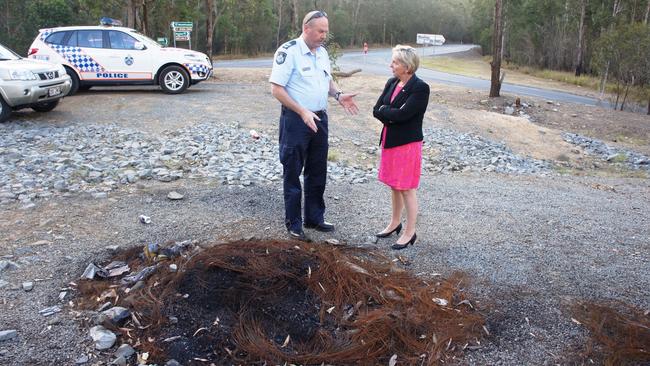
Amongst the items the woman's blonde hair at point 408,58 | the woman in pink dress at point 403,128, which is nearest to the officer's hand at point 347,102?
the woman in pink dress at point 403,128

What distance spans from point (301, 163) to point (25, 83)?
7.68 meters

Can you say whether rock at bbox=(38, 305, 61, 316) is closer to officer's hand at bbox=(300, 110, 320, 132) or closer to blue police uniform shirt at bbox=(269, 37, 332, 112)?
officer's hand at bbox=(300, 110, 320, 132)

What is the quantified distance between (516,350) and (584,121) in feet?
48.1

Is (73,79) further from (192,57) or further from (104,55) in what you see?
(192,57)

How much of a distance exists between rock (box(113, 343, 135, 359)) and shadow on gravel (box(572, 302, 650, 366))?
8.98 ft

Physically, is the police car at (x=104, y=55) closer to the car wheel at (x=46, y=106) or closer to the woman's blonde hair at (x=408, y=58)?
the car wheel at (x=46, y=106)

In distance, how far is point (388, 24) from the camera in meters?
68.3

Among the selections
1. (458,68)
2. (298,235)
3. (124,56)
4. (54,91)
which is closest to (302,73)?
(298,235)

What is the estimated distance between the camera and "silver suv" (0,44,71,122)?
392 inches

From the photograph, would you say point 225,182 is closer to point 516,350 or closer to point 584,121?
point 516,350

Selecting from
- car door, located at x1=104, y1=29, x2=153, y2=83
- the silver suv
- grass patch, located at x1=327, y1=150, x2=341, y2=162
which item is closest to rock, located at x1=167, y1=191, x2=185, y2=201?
grass patch, located at x1=327, y1=150, x2=341, y2=162

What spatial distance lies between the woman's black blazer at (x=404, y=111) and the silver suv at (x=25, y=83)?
8.19m

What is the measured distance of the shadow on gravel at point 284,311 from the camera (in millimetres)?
3221

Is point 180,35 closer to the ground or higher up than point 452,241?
higher up
